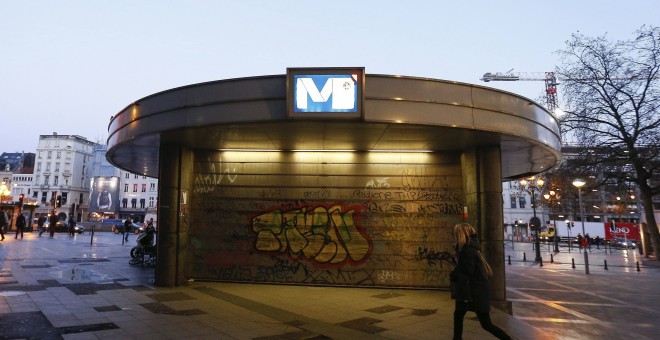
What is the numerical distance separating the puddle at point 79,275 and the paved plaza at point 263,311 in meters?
0.02

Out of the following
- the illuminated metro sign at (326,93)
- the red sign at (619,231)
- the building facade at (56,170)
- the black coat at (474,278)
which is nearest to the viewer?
the black coat at (474,278)

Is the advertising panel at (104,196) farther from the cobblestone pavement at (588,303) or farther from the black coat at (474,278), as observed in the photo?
the black coat at (474,278)

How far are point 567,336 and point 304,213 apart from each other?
21.3 ft

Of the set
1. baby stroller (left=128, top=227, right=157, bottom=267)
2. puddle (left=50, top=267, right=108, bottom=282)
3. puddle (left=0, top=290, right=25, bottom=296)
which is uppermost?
baby stroller (left=128, top=227, right=157, bottom=267)

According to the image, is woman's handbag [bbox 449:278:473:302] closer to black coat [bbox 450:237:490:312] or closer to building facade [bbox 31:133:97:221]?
black coat [bbox 450:237:490:312]

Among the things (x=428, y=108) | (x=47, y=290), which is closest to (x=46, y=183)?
(x=47, y=290)

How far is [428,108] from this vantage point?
8.01 meters

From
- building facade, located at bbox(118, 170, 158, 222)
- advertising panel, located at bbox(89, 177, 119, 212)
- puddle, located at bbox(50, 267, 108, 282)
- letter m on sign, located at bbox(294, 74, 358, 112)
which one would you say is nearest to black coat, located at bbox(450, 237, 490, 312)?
letter m on sign, located at bbox(294, 74, 358, 112)

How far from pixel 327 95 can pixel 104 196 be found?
6733cm

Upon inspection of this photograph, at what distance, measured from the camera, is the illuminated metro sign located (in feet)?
25.4

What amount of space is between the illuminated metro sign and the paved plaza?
12.5 feet

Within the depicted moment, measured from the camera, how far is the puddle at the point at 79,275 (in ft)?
35.2

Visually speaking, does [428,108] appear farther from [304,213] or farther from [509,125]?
[304,213]

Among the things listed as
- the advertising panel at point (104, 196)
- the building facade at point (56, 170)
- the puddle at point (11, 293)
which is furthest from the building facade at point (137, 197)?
the puddle at point (11, 293)
